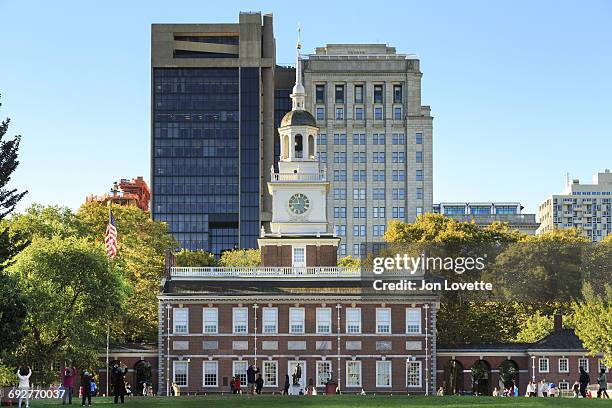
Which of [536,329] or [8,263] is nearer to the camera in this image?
[8,263]

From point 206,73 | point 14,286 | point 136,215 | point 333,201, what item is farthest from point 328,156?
point 14,286

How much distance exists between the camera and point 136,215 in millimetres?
116250

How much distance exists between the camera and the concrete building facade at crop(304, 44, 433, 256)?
7293 inches

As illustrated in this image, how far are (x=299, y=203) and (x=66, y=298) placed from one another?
20939mm

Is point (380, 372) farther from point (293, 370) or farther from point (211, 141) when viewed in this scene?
point (211, 141)

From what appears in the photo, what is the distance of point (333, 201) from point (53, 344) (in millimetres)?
Answer: 111972

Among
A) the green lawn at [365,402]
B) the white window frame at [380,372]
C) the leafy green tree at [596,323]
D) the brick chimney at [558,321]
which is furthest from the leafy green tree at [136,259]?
the green lawn at [365,402]

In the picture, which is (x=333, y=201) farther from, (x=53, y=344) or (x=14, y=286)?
(x=14, y=286)

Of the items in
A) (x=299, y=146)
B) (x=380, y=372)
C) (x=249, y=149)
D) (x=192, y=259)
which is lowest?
(x=380, y=372)

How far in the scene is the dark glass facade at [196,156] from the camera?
182m

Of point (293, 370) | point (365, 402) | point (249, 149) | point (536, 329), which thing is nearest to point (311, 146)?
point (293, 370)

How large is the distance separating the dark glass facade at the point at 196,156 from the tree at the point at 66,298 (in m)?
101

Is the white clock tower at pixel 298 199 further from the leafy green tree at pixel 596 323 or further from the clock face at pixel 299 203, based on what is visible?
the leafy green tree at pixel 596 323

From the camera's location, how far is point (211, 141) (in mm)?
182375
